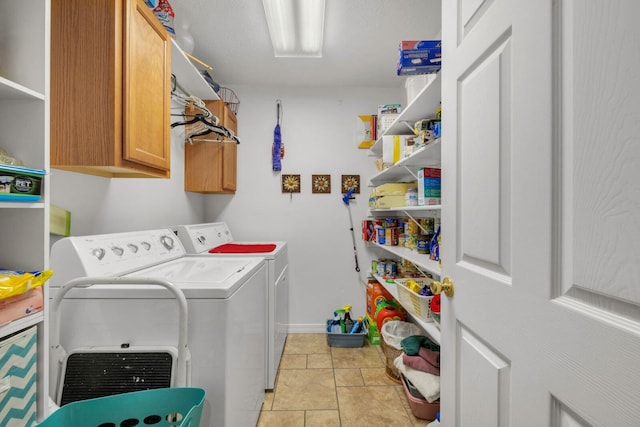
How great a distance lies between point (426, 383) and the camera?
1.68 metres

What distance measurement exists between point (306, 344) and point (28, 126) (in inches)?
99.7

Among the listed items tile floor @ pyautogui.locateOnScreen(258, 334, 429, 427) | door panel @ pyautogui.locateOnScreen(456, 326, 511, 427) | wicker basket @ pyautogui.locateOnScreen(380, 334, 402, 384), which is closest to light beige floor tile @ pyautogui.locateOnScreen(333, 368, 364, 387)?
tile floor @ pyautogui.locateOnScreen(258, 334, 429, 427)

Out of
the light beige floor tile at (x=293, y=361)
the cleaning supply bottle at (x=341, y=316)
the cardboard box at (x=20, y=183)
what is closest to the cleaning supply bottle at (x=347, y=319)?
the cleaning supply bottle at (x=341, y=316)

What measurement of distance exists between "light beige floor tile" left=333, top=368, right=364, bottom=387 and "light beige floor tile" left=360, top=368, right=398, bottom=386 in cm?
4

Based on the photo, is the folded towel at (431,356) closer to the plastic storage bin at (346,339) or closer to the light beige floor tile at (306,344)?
the plastic storage bin at (346,339)

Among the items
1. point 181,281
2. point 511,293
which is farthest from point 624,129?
point 181,281

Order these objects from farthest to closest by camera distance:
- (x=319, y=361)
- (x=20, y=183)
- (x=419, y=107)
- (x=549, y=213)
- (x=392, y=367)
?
(x=319, y=361), (x=392, y=367), (x=419, y=107), (x=20, y=183), (x=549, y=213)

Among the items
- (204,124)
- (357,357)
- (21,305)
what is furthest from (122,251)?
(357,357)

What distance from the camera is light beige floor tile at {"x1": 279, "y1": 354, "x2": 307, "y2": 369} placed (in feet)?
7.63

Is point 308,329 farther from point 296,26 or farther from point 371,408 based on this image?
point 296,26

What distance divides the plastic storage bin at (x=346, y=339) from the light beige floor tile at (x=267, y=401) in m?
0.85

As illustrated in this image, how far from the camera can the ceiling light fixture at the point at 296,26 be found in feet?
5.91

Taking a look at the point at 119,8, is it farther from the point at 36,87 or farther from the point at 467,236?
the point at 467,236

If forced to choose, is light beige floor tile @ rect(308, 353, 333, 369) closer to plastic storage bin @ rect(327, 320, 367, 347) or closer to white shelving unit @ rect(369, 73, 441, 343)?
plastic storage bin @ rect(327, 320, 367, 347)
